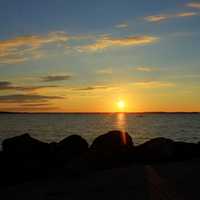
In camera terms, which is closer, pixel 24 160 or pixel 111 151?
pixel 24 160

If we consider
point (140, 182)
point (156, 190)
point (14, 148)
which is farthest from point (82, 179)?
point (14, 148)

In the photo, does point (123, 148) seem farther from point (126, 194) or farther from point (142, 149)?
point (126, 194)

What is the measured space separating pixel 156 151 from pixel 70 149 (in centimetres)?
420

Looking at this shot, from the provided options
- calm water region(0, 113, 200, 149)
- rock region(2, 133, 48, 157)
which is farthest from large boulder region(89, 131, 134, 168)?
calm water region(0, 113, 200, 149)

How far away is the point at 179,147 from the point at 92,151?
5.02m

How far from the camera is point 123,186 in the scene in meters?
13.9

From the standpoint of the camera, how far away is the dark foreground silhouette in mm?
16286

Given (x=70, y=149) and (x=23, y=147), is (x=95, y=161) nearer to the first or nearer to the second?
(x=70, y=149)

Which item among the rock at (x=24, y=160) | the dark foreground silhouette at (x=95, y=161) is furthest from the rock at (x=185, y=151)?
the rock at (x=24, y=160)

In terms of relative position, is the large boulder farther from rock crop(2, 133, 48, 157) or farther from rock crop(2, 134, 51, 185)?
rock crop(2, 133, 48, 157)

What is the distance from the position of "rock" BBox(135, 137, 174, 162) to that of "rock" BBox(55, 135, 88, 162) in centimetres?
279

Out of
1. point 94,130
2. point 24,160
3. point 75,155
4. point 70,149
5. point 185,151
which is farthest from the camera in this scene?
point 94,130

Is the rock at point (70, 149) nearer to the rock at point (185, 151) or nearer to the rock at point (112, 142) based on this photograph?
the rock at point (112, 142)

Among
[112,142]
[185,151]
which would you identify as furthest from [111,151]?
[185,151]
